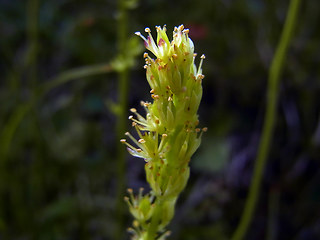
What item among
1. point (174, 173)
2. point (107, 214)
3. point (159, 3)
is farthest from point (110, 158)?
point (174, 173)

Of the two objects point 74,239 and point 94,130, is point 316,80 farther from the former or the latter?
point 74,239

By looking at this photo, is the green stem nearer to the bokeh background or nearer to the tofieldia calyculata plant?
the tofieldia calyculata plant

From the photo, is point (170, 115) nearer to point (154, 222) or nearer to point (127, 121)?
point (154, 222)

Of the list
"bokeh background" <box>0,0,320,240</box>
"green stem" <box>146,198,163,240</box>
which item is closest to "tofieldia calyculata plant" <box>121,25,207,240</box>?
"green stem" <box>146,198,163,240</box>

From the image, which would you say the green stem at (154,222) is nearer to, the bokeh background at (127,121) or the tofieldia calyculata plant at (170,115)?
the tofieldia calyculata plant at (170,115)

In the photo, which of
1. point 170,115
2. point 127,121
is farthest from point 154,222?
point 127,121
